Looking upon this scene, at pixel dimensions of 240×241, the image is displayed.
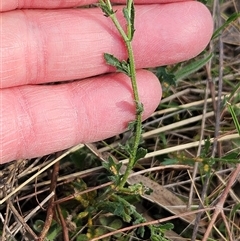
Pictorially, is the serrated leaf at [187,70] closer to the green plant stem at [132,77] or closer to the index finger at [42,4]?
the index finger at [42,4]

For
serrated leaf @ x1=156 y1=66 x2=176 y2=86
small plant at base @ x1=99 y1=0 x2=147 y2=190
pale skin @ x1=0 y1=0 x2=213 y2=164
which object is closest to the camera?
small plant at base @ x1=99 y1=0 x2=147 y2=190

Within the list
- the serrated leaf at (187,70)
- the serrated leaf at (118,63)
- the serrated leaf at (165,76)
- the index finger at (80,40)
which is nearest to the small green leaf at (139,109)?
the serrated leaf at (118,63)

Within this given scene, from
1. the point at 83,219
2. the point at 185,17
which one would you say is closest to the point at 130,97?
the point at 185,17

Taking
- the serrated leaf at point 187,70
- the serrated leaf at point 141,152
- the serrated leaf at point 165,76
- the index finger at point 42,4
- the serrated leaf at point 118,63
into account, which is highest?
the index finger at point 42,4

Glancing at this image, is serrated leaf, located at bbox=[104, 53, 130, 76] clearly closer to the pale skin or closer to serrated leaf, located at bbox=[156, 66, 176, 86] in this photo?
the pale skin

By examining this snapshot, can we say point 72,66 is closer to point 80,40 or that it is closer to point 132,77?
point 80,40

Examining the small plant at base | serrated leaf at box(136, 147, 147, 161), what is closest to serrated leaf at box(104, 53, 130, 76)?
the small plant at base

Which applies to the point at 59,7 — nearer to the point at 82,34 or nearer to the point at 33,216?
the point at 82,34

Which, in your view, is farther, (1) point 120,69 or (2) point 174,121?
(2) point 174,121
